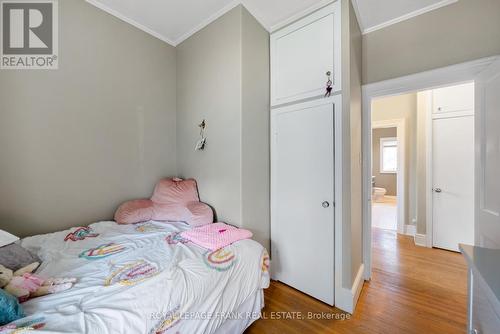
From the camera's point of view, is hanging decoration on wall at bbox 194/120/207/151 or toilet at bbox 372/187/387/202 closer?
hanging decoration on wall at bbox 194/120/207/151

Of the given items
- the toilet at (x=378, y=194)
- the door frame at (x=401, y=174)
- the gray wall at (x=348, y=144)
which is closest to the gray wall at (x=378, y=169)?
the toilet at (x=378, y=194)

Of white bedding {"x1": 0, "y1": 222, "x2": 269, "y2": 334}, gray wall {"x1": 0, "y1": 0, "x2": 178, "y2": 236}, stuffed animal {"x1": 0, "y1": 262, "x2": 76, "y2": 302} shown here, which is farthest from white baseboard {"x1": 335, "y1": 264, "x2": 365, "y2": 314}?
gray wall {"x1": 0, "y1": 0, "x2": 178, "y2": 236}

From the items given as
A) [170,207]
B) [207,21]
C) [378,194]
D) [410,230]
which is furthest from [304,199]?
[378,194]

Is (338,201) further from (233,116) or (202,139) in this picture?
(202,139)

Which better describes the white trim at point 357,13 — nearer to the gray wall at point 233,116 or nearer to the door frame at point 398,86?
the door frame at point 398,86

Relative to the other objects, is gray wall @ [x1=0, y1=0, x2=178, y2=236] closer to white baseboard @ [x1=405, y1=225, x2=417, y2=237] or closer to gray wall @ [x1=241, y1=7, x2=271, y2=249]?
gray wall @ [x1=241, y1=7, x2=271, y2=249]

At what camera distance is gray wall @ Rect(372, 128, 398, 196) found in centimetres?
661

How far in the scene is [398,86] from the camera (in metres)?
1.85

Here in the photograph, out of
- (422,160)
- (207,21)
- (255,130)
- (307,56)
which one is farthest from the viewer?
(422,160)

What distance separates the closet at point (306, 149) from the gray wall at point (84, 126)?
139cm

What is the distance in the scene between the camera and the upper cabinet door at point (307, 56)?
1633mm

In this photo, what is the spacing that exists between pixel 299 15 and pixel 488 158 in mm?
1892

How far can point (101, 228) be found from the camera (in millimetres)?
1674

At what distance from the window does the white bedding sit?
7.11 meters
